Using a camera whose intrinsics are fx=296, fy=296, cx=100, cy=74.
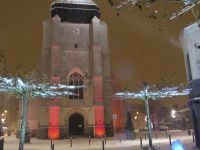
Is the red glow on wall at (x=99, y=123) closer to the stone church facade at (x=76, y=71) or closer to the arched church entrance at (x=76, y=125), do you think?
the stone church facade at (x=76, y=71)

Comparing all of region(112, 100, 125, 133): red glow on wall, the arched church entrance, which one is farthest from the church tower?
region(112, 100, 125, 133): red glow on wall

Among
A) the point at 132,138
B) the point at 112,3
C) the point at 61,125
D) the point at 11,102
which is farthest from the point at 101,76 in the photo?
the point at 11,102

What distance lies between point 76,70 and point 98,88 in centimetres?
460

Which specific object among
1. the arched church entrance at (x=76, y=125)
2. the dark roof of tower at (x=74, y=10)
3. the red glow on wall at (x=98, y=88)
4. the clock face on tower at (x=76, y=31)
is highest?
the dark roof of tower at (x=74, y=10)

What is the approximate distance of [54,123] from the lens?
41.0 m

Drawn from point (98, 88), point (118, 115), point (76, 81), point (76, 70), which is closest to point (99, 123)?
point (98, 88)

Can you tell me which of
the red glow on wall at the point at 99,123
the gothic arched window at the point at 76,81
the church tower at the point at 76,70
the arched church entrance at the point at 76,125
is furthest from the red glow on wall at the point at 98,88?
the arched church entrance at the point at 76,125

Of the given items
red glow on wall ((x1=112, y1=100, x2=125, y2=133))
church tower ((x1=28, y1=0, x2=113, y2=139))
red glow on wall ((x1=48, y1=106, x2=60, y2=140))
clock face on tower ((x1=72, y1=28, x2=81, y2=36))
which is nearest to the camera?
red glow on wall ((x1=48, y1=106, x2=60, y2=140))

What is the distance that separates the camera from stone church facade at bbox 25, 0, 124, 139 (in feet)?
138

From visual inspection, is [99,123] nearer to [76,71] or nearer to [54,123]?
[54,123]

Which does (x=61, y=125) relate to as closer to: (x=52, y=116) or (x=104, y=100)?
(x=52, y=116)

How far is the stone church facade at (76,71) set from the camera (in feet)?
138

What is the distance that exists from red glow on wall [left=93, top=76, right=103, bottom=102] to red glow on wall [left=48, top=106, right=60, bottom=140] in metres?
5.92

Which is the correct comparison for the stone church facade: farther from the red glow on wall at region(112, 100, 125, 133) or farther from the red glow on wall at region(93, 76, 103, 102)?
the red glow on wall at region(112, 100, 125, 133)
